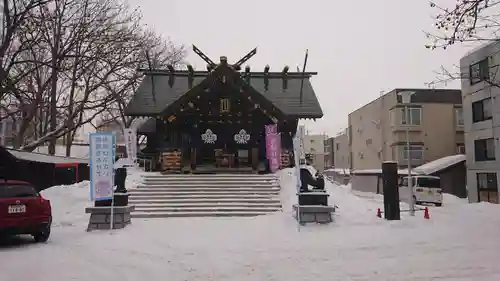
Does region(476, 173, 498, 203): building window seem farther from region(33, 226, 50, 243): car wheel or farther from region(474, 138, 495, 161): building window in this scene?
region(33, 226, 50, 243): car wheel

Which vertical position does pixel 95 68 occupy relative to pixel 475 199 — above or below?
above

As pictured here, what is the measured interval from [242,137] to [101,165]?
11.8m

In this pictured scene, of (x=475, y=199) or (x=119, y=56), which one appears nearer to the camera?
(x=119, y=56)

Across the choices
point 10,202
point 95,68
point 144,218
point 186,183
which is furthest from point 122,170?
point 95,68

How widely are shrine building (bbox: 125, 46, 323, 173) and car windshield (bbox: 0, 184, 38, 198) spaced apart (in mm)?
11029

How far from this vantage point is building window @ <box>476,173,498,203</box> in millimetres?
24000

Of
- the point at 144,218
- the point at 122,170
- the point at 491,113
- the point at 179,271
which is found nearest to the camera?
the point at 179,271

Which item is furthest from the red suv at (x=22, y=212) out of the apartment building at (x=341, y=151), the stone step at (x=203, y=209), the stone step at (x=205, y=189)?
the apartment building at (x=341, y=151)

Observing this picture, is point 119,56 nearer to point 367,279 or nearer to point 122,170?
point 122,170

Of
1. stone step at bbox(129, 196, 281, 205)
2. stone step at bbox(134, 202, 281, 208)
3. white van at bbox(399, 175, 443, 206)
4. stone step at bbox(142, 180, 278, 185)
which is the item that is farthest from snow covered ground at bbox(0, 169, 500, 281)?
white van at bbox(399, 175, 443, 206)

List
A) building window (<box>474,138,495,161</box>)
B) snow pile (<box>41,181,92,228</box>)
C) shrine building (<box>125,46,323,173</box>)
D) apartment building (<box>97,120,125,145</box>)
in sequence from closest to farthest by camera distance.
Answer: snow pile (<box>41,181,92,228</box>), shrine building (<box>125,46,323,173</box>), building window (<box>474,138,495,161</box>), apartment building (<box>97,120,125,145</box>)

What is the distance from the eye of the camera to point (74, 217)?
13023mm

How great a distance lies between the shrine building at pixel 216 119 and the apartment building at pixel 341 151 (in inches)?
1260

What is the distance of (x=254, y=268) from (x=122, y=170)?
22.7ft
